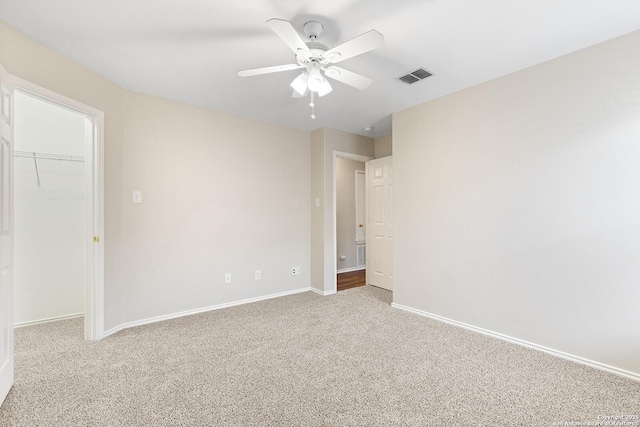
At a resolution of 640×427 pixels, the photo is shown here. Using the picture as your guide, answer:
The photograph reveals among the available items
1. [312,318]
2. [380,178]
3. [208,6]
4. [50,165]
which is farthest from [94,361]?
[380,178]

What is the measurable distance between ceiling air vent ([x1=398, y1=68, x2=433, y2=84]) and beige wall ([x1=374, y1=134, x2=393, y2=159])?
70.4 inches

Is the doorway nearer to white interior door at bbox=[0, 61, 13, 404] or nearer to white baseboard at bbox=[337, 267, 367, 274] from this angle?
white interior door at bbox=[0, 61, 13, 404]

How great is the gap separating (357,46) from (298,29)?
1.74ft

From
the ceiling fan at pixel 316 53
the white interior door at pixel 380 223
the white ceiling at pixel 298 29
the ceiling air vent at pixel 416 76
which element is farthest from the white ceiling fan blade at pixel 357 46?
the white interior door at pixel 380 223

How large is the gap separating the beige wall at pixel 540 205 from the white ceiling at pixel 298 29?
287 mm

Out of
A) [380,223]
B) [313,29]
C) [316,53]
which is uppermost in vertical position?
[313,29]

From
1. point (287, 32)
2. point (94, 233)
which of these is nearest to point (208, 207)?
point (94, 233)

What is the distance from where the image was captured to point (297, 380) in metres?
1.96

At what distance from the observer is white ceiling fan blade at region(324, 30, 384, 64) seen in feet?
5.22

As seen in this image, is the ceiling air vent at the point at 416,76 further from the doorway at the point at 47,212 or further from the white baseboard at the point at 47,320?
the white baseboard at the point at 47,320

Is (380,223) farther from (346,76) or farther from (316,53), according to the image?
(316,53)

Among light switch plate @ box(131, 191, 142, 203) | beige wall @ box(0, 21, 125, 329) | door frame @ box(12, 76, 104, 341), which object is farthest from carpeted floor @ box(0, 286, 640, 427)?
light switch plate @ box(131, 191, 142, 203)

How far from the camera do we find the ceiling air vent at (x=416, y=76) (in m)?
2.52

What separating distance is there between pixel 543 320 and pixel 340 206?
149 inches
